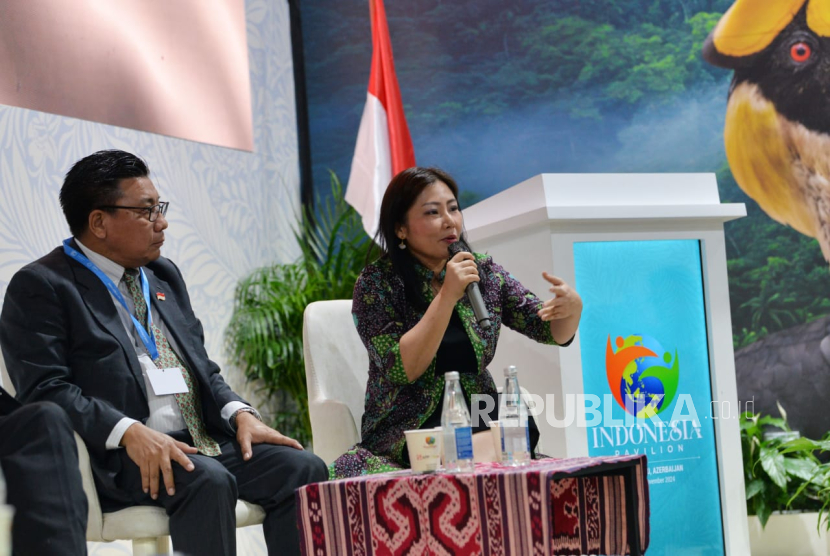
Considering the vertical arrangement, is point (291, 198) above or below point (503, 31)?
below

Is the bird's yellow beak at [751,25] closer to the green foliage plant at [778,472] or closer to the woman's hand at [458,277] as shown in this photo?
the green foliage plant at [778,472]

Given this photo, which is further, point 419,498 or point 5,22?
point 5,22

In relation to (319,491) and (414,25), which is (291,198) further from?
(319,491)

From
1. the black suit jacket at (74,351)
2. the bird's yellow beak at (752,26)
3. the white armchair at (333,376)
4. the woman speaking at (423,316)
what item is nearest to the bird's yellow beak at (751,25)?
the bird's yellow beak at (752,26)

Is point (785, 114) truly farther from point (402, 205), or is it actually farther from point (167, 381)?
point (167, 381)

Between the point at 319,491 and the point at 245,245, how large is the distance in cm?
262

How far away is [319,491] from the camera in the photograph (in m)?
1.87

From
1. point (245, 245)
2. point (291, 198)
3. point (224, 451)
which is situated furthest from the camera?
point (291, 198)

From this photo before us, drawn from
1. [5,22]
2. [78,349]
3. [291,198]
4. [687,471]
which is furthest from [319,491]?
[291,198]

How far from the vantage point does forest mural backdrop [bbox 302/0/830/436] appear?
4.74 meters

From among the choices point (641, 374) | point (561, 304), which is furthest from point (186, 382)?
point (641, 374)

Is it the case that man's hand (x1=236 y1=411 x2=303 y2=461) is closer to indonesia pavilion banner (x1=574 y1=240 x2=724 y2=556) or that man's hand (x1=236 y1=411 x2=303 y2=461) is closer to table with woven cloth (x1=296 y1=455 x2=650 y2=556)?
table with woven cloth (x1=296 y1=455 x2=650 y2=556)

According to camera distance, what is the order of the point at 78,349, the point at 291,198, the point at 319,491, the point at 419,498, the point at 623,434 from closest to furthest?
the point at 419,498 < the point at 319,491 < the point at 78,349 < the point at 623,434 < the point at 291,198

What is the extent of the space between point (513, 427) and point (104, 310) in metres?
1.10
